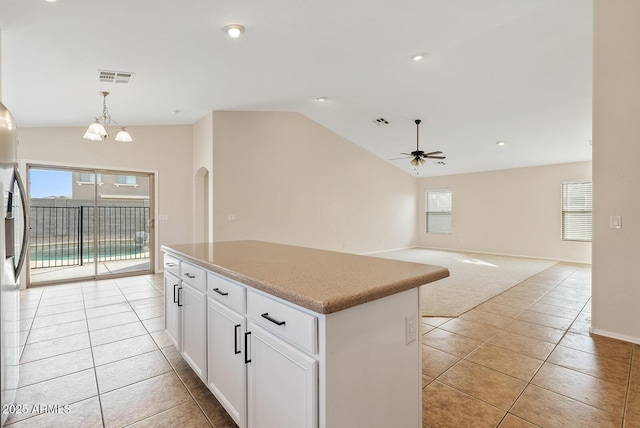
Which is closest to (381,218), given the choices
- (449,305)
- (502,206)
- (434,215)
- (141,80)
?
(434,215)

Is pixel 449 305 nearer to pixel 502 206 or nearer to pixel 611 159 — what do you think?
pixel 611 159

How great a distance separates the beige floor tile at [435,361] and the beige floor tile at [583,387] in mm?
549

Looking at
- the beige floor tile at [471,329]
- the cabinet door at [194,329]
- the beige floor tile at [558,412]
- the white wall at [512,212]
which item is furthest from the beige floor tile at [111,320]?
the white wall at [512,212]

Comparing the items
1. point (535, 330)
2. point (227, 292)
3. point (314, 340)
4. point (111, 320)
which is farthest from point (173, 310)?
point (535, 330)

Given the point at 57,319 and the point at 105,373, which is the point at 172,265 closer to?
the point at 105,373

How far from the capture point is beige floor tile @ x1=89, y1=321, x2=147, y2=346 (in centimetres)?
283

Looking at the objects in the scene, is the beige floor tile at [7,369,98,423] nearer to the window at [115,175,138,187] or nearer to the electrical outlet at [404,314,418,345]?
the electrical outlet at [404,314,418,345]

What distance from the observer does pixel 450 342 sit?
2758 mm

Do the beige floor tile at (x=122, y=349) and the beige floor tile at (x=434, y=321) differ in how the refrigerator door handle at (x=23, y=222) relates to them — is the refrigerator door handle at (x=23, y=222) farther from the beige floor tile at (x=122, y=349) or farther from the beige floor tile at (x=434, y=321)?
the beige floor tile at (x=434, y=321)

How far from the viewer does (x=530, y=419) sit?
174 cm

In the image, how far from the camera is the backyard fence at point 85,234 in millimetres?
4980

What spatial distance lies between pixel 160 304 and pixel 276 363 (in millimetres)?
3259

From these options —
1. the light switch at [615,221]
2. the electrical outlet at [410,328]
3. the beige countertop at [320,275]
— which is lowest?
the electrical outlet at [410,328]

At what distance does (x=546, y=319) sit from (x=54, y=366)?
4.64 metres
